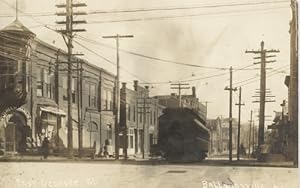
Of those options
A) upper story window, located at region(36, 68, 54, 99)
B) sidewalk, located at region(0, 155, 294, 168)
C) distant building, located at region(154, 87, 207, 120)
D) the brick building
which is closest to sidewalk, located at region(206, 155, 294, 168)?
sidewalk, located at region(0, 155, 294, 168)

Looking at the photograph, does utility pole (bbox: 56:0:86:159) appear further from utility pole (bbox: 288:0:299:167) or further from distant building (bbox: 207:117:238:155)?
utility pole (bbox: 288:0:299:167)

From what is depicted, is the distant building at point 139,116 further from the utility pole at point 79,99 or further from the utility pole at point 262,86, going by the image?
the utility pole at point 262,86

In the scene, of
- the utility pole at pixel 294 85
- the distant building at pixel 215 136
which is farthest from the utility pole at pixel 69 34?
the utility pole at pixel 294 85

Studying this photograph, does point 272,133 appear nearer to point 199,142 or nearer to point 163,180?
point 199,142

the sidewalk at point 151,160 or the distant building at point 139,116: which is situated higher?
the distant building at point 139,116

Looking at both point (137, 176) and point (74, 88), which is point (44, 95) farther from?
point (137, 176)

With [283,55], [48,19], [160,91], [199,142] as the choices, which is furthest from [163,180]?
[48,19]
